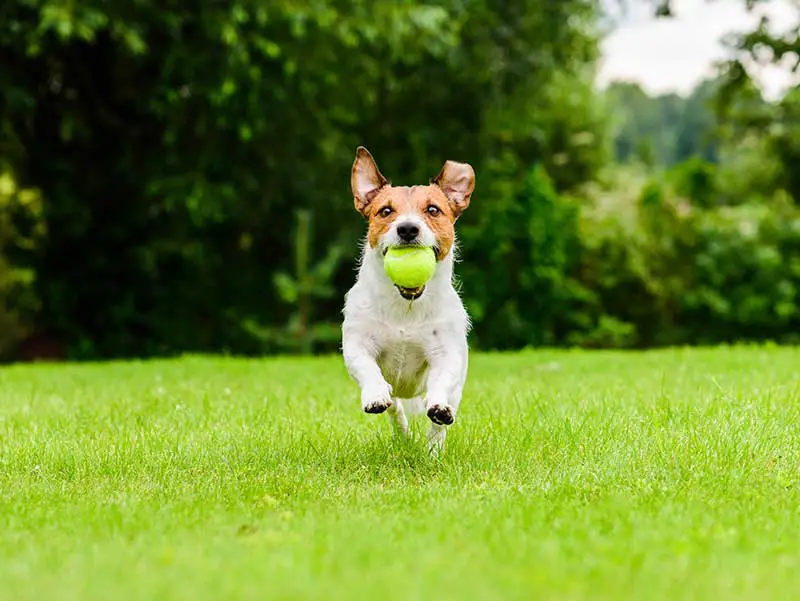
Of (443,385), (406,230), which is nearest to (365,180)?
(406,230)

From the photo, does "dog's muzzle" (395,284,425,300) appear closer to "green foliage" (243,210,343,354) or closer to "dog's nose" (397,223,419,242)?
"dog's nose" (397,223,419,242)

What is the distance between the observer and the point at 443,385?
5711 mm

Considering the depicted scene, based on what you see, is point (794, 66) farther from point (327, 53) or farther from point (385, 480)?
point (385, 480)

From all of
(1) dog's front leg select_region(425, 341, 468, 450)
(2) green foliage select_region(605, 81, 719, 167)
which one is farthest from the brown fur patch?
(2) green foliage select_region(605, 81, 719, 167)

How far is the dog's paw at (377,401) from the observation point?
5.40m

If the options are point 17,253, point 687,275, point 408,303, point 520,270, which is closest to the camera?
point 408,303

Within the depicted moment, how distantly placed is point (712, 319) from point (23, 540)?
16587 millimetres

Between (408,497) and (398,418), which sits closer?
(408,497)

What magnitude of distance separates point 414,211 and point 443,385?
3.37 feet

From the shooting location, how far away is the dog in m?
5.88

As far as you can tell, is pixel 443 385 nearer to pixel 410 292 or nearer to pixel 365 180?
pixel 410 292

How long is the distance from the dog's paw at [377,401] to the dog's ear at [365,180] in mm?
1299

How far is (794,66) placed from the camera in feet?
53.7

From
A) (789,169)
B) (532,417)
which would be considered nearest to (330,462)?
(532,417)
